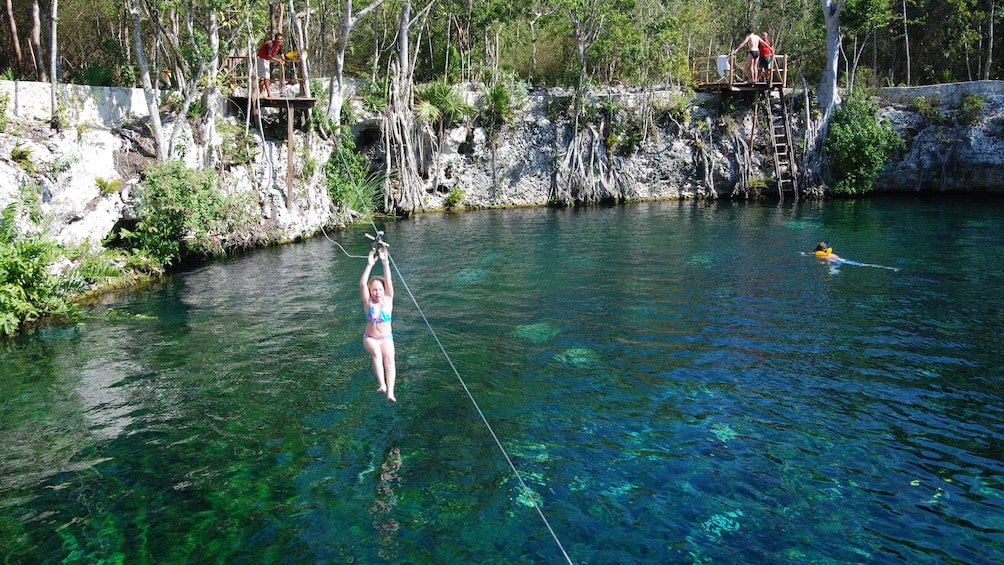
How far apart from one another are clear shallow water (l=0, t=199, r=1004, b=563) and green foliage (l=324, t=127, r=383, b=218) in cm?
1087

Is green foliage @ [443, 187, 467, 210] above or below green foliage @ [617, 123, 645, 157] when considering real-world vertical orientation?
below

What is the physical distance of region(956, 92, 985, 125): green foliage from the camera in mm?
32469

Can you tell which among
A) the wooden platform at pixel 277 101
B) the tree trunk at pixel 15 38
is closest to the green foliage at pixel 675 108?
the wooden platform at pixel 277 101

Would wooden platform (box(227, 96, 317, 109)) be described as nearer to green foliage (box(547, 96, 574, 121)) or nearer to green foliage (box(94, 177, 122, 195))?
green foliage (box(94, 177, 122, 195))

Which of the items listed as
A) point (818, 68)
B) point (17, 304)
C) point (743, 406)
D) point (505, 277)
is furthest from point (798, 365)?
point (818, 68)

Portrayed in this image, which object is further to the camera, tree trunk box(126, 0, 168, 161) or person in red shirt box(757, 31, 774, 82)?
person in red shirt box(757, 31, 774, 82)

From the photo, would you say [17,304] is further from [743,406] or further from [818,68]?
[818,68]

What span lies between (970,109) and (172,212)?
34.7 metres

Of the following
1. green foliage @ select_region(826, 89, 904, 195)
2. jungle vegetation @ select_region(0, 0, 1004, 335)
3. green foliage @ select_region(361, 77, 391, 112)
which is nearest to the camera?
jungle vegetation @ select_region(0, 0, 1004, 335)

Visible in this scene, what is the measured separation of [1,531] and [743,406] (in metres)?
9.20

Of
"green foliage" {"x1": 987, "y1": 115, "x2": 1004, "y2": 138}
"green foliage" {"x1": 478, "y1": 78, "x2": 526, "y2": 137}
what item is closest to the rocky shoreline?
"green foliage" {"x1": 987, "y1": 115, "x2": 1004, "y2": 138}

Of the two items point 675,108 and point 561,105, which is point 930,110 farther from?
point 561,105

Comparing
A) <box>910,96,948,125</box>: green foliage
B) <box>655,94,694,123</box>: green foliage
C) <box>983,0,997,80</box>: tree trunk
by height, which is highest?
<box>983,0,997,80</box>: tree trunk

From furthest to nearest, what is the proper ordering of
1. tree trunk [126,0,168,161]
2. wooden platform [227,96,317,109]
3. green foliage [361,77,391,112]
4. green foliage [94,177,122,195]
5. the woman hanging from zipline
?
green foliage [361,77,391,112], wooden platform [227,96,317,109], tree trunk [126,0,168,161], green foliage [94,177,122,195], the woman hanging from zipline
